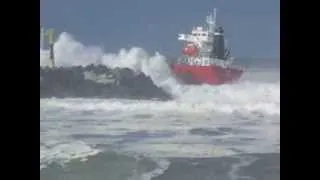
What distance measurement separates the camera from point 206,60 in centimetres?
225

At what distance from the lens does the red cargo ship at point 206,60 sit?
86.8 inches

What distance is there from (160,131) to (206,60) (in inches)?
12.0

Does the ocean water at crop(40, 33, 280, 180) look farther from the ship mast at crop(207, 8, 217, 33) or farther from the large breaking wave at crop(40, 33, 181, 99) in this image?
the ship mast at crop(207, 8, 217, 33)

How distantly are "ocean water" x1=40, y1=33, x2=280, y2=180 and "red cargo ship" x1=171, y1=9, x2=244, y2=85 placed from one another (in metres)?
0.03

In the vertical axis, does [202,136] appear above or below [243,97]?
below

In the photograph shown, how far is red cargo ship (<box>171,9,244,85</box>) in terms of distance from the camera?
7.23 ft

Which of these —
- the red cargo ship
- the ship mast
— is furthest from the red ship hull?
the ship mast

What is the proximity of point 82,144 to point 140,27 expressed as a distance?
0.46 meters

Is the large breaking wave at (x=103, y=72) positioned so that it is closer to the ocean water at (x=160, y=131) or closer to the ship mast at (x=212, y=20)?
the ocean water at (x=160, y=131)
